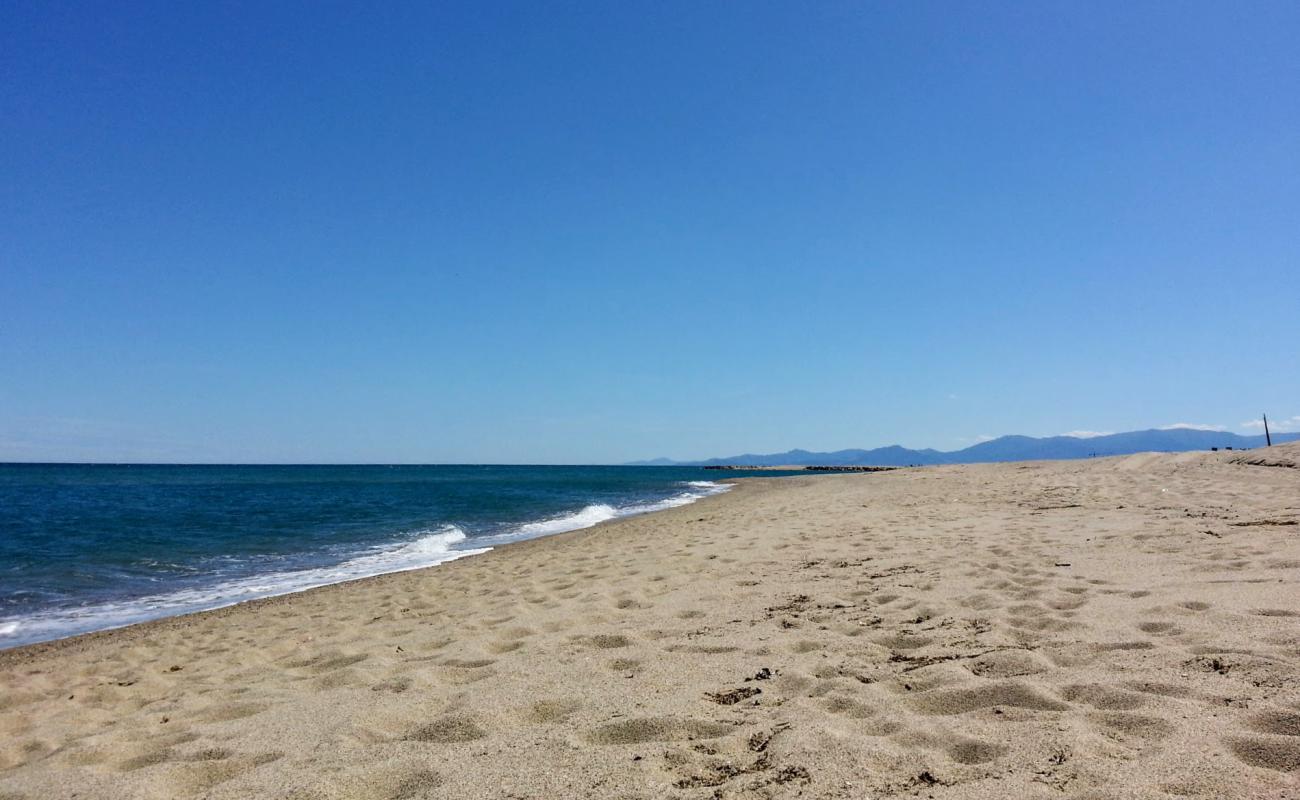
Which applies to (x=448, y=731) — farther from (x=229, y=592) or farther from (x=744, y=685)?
(x=229, y=592)

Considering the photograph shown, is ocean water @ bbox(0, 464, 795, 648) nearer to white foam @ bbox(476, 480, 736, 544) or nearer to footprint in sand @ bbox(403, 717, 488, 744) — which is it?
white foam @ bbox(476, 480, 736, 544)

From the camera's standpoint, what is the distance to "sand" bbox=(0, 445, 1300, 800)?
2.52m

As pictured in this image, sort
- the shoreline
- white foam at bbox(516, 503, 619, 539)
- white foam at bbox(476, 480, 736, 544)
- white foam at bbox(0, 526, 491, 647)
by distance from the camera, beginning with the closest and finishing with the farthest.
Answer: the shoreline, white foam at bbox(0, 526, 491, 647), white foam at bbox(476, 480, 736, 544), white foam at bbox(516, 503, 619, 539)

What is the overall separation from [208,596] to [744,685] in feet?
31.4

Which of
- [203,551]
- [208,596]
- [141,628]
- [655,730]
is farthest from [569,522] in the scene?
[655,730]

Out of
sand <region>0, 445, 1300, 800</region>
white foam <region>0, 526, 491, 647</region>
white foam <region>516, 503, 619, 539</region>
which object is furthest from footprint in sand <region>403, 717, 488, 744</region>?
white foam <region>516, 503, 619, 539</region>

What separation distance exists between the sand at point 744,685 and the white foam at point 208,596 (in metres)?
1.22

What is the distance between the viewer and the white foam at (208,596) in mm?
8164

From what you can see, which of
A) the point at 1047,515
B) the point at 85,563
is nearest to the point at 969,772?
the point at 1047,515

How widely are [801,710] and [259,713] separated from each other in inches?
127

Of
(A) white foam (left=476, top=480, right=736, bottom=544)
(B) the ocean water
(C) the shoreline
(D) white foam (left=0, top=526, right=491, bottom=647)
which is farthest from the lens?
(A) white foam (left=476, top=480, right=736, bottom=544)

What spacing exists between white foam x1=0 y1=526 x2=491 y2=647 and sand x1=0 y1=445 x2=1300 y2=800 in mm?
1216

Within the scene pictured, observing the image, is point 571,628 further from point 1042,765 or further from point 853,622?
point 1042,765

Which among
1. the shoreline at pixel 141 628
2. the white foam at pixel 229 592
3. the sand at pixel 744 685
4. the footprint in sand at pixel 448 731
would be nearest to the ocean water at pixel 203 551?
the white foam at pixel 229 592
